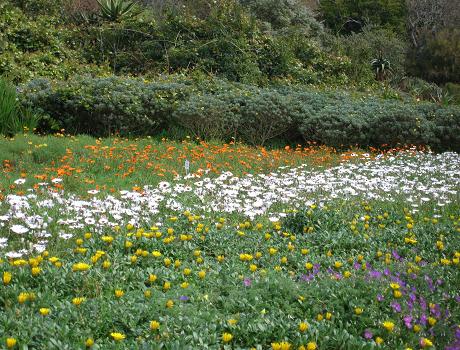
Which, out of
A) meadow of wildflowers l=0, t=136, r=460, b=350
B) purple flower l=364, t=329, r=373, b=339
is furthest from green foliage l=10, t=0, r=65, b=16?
purple flower l=364, t=329, r=373, b=339

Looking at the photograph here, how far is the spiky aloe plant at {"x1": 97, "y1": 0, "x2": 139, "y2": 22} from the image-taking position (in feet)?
49.4

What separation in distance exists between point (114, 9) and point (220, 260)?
12.9 meters

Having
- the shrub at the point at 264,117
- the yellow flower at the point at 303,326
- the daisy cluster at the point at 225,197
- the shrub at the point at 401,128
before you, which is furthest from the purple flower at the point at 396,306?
the shrub at the point at 401,128

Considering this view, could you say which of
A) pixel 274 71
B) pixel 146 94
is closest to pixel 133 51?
pixel 274 71

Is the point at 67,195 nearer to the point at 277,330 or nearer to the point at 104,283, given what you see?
the point at 104,283

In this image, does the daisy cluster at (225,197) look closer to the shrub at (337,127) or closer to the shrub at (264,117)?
the shrub at (337,127)

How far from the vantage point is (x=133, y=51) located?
1441 centimetres

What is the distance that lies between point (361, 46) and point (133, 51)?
9.15 metres

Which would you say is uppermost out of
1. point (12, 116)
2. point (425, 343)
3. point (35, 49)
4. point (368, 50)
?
point (368, 50)

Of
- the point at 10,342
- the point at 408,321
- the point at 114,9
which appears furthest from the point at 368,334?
the point at 114,9

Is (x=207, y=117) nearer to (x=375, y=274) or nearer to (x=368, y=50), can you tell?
(x=375, y=274)

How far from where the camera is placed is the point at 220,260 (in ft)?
12.5

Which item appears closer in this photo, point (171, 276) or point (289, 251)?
point (171, 276)

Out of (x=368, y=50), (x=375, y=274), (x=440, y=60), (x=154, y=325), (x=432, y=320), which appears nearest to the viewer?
(x=154, y=325)
